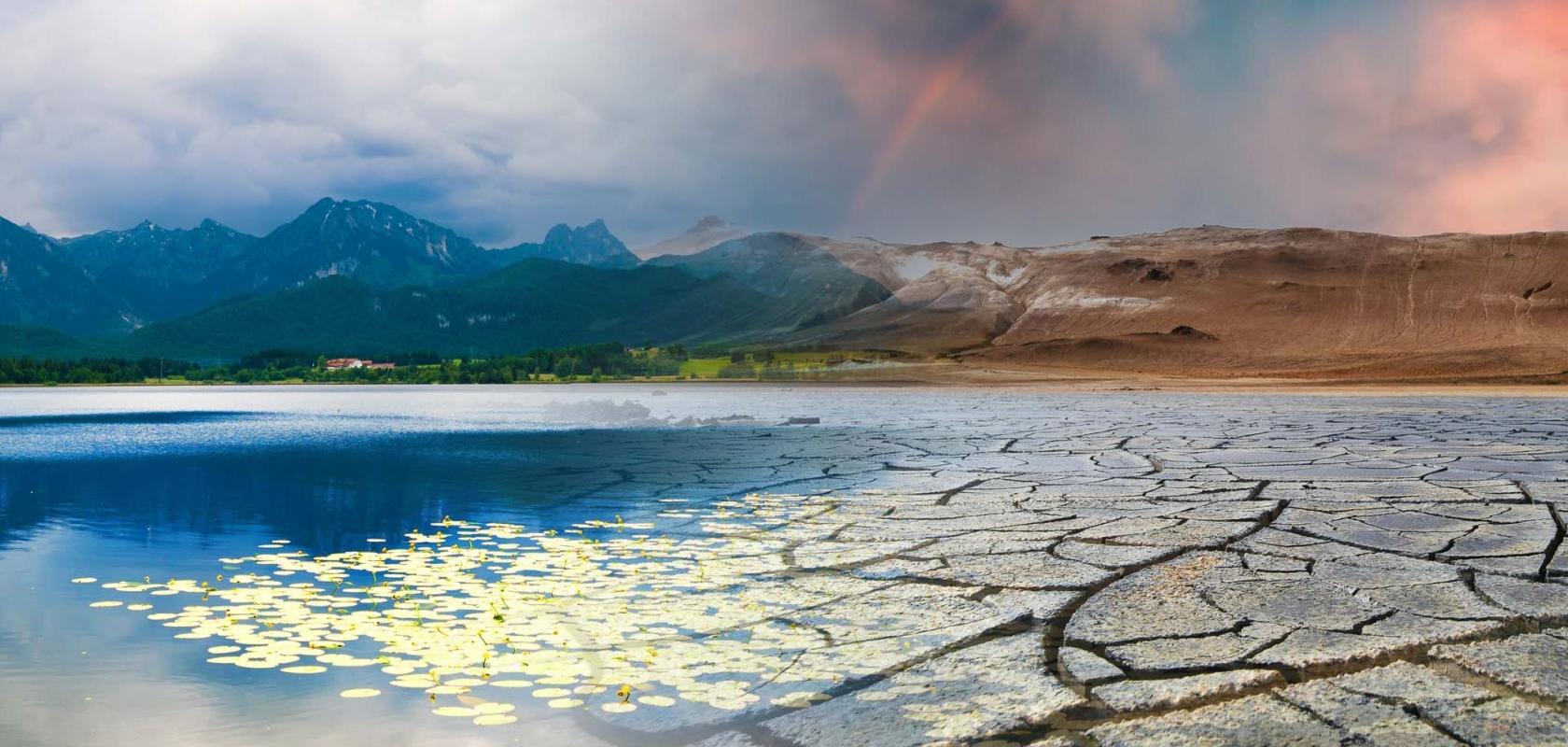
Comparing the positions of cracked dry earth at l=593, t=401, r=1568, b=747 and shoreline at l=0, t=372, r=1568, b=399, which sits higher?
shoreline at l=0, t=372, r=1568, b=399

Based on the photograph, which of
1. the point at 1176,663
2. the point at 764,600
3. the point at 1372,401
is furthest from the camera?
the point at 1372,401

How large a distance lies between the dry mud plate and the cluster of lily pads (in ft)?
0.09

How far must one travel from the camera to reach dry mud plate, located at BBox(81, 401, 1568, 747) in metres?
4.04

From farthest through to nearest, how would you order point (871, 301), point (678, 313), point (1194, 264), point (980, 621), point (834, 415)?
1. point (678, 313)
2. point (871, 301)
3. point (1194, 264)
4. point (834, 415)
5. point (980, 621)

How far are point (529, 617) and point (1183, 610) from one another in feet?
11.9

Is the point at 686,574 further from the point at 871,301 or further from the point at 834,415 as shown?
the point at 871,301

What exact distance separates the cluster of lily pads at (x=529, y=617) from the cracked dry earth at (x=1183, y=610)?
25cm

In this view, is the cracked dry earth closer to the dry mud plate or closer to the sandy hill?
the dry mud plate

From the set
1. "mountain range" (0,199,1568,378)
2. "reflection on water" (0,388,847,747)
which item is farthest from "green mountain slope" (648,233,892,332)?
"reflection on water" (0,388,847,747)

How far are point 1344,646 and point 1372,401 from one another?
31.1m

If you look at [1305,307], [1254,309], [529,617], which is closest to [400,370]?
[1254,309]

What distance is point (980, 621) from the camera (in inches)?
212

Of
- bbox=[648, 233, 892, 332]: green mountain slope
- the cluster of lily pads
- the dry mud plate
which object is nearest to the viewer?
the dry mud plate

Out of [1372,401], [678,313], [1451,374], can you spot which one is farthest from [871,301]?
[1372,401]
